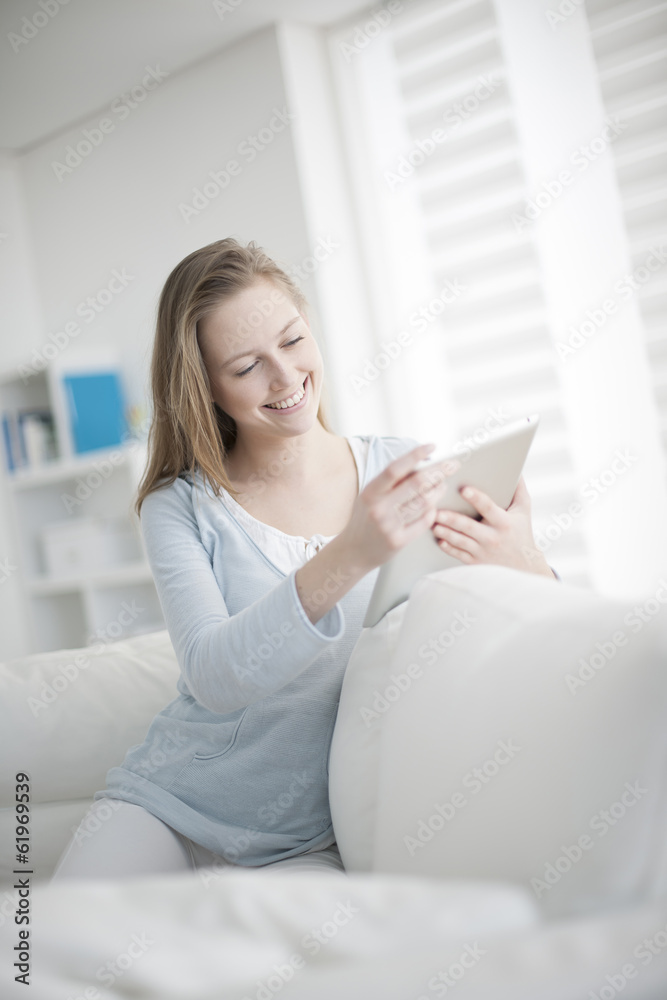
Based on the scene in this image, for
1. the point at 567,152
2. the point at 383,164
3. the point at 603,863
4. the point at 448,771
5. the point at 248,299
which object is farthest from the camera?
the point at 383,164

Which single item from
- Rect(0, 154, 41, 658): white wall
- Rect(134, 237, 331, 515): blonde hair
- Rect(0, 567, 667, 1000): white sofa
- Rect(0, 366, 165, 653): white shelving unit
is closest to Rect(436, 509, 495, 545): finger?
Rect(0, 567, 667, 1000): white sofa

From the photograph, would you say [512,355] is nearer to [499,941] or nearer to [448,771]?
[448,771]

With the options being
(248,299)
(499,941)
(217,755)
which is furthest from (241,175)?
(499,941)

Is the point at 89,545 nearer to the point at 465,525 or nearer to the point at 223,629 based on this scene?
the point at 223,629

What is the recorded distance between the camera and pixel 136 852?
1210mm

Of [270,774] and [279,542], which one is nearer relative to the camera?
[270,774]

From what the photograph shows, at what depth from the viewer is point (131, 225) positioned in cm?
435

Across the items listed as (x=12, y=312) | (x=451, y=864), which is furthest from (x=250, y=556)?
(x=12, y=312)

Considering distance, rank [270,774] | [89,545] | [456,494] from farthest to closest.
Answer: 1. [89,545]
2. [270,774]
3. [456,494]

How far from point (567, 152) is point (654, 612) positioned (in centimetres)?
292

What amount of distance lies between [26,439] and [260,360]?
3350 mm

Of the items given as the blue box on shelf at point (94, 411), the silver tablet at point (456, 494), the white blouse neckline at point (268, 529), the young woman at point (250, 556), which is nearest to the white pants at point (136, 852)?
the young woman at point (250, 556)

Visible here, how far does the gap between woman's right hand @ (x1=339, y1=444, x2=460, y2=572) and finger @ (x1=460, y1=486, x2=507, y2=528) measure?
94 millimetres

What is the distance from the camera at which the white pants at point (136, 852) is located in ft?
3.90
